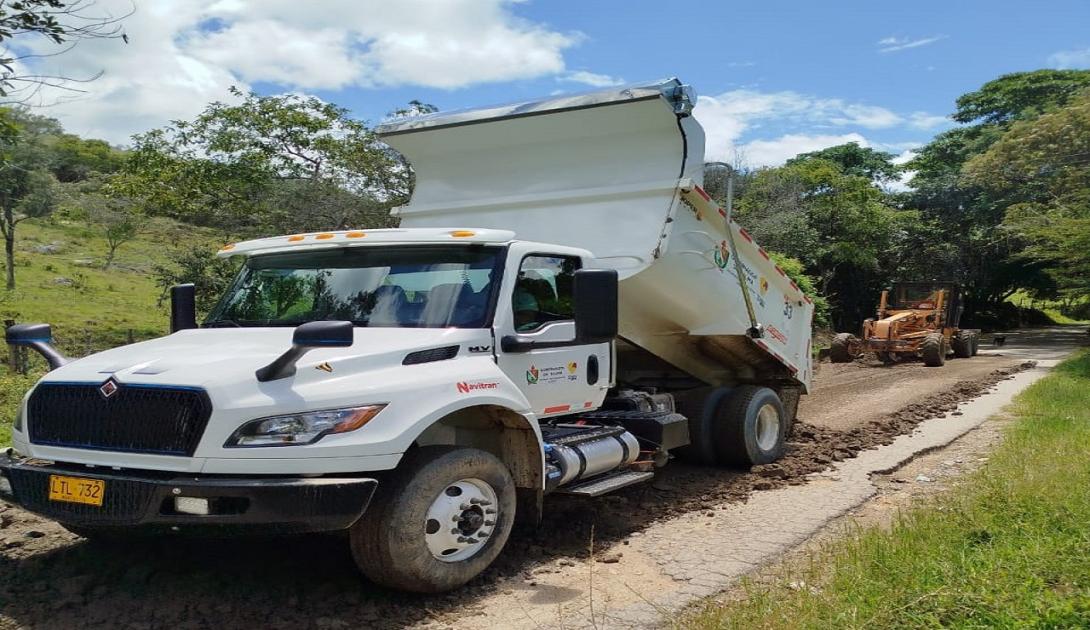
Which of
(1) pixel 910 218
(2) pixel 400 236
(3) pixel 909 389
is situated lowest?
(3) pixel 909 389

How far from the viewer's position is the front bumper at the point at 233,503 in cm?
396

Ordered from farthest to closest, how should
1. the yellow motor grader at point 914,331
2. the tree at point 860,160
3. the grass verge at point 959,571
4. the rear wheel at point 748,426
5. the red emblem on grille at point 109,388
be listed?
the tree at point 860,160, the yellow motor grader at point 914,331, the rear wheel at point 748,426, the red emblem on grille at point 109,388, the grass verge at point 959,571

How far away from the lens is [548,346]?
5.68 m

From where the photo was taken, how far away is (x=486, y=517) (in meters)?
4.81

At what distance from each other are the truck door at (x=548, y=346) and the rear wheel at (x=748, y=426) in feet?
6.84

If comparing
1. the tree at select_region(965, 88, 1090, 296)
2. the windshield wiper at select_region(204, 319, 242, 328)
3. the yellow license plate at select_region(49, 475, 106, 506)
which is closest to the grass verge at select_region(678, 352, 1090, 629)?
the yellow license plate at select_region(49, 475, 106, 506)

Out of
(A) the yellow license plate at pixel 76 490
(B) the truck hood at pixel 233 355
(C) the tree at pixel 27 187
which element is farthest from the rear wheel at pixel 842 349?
(C) the tree at pixel 27 187

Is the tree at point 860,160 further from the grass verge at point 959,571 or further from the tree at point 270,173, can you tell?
the grass verge at point 959,571

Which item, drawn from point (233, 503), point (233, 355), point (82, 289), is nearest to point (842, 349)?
point (233, 355)

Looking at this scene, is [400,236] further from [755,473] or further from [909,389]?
[909,389]

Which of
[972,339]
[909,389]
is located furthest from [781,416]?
[972,339]

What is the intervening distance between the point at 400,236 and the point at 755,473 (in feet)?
14.0

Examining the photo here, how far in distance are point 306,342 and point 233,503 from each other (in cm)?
81

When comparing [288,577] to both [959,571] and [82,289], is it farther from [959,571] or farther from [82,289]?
[82,289]
